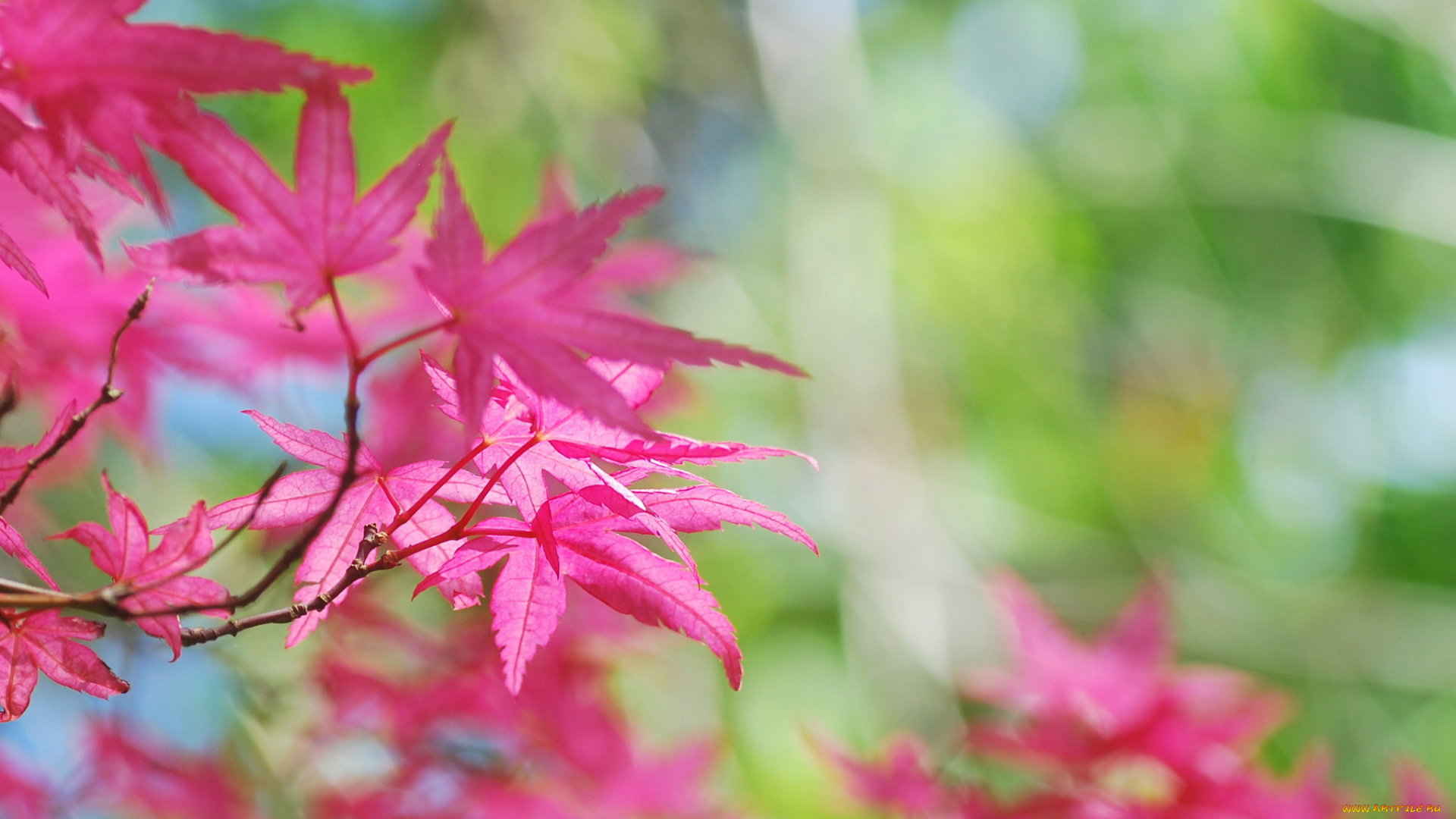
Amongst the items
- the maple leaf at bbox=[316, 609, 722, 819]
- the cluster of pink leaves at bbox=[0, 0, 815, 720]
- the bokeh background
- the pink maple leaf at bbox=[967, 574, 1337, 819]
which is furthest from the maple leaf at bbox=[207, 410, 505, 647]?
the bokeh background

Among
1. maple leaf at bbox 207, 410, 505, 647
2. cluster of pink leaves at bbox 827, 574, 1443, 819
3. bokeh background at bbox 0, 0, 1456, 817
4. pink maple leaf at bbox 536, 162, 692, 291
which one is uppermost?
bokeh background at bbox 0, 0, 1456, 817

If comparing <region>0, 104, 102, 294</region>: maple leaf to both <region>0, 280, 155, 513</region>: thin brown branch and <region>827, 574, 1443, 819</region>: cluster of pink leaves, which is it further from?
<region>827, 574, 1443, 819</region>: cluster of pink leaves

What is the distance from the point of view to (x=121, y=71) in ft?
1.04

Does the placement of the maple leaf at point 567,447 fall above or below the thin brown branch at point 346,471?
above

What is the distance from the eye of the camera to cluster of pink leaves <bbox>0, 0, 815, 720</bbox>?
31 centimetres

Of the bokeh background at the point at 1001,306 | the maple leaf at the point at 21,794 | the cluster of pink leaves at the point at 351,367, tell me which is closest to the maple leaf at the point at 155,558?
the cluster of pink leaves at the point at 351,367

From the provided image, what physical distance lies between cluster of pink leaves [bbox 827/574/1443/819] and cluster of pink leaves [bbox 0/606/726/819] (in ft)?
0.62

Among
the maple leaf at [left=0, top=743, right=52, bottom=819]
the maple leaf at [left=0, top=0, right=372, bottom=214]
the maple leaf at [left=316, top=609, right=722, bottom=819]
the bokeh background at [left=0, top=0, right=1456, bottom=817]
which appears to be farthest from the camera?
the bokeh background at [left=0, top=0, right=1456, bottom=817]

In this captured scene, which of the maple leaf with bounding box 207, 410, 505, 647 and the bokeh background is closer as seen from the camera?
the maple leaf with bounding box 207, 410, 505, 647

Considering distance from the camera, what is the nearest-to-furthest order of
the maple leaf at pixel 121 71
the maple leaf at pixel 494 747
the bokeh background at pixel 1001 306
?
the maple leaf at pixel 121 71
the maple leaf at pixel 494 747
the bokeh background at pixel 1001 306

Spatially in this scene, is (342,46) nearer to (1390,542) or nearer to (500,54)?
(500,54)

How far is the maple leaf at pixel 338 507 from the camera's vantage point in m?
0.37

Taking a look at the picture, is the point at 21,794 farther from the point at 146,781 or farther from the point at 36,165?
the point at 36,165

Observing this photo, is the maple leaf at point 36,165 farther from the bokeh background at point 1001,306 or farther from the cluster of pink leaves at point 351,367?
the bokeh background at point 1001,306
